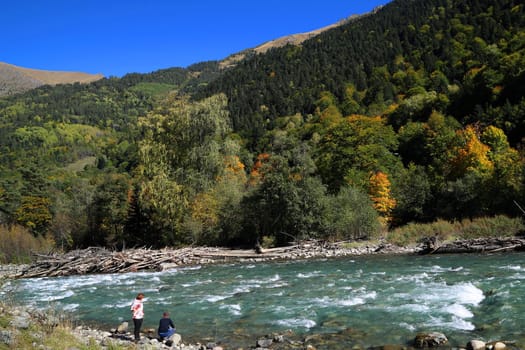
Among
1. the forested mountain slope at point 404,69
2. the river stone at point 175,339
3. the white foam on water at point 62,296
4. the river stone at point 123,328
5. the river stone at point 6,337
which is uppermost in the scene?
the forested mountain slope at point 404,69

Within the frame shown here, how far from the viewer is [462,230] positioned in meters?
32.3

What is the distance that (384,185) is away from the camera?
42.7 m

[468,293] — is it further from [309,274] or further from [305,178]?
[305,178]

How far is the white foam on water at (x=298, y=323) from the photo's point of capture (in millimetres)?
13226

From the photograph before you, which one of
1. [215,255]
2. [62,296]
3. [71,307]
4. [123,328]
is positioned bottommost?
[215,255]

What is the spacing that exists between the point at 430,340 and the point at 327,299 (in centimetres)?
624

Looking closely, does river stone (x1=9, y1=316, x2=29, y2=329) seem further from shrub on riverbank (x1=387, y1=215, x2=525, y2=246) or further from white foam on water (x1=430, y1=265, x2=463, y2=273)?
shrub on riverbank (x1=387, y1=215, x2=525, y2=246)

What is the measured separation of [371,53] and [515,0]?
40.7 m

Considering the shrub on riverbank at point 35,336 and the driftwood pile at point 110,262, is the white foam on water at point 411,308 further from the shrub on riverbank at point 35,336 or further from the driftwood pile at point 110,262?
the driftwood pile at point 110,262

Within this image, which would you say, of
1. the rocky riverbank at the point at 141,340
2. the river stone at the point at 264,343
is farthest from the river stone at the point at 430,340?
the river stone at the point at 264,343

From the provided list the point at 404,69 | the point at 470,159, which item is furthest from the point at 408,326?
the point at 404,69

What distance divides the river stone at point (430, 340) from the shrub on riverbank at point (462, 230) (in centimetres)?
2108

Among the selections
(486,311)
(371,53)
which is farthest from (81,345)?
(371,53)

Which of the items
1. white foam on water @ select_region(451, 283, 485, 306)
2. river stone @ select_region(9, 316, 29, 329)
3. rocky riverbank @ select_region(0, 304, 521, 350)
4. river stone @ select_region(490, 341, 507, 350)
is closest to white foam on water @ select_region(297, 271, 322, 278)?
white foam on water @ select_region(451, 283, 485, 306)
